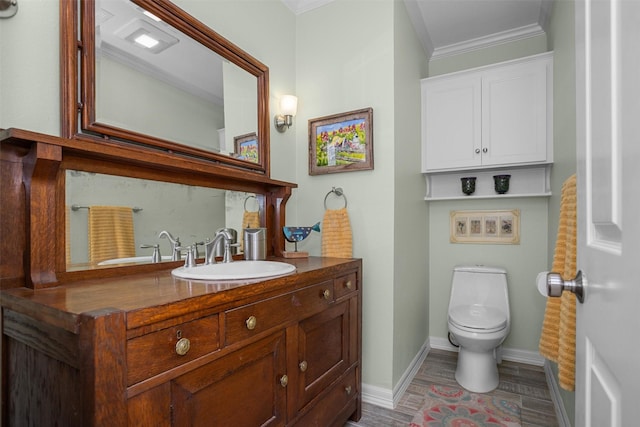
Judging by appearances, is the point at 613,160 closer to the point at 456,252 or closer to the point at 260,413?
the point at 260,413

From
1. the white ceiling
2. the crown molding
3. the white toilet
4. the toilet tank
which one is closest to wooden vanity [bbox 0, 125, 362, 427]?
the white toilet

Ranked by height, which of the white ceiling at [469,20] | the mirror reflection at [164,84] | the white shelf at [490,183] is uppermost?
the white ceiling at [469,20]

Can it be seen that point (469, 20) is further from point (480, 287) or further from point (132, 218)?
point (132, 218)

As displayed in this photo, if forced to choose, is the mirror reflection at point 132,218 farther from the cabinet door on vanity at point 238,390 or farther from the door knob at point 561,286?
the door knob at point 561,286

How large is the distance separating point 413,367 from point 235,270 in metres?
1.65

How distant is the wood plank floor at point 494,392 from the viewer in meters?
1.85

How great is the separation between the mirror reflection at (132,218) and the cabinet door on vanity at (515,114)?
6.70 ft

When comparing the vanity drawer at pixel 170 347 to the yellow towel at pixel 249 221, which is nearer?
the vanity drawer at pixel 170 347

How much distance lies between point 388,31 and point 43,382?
2.27m

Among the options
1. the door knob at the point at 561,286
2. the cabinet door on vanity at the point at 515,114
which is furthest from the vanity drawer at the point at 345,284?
the cabinet door on vanity at the point at 515,114

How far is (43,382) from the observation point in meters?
0.82

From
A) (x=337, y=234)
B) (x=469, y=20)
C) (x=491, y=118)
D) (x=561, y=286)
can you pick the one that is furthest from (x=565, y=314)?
(x=469, y=20)

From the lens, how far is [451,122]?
2586 millimetres

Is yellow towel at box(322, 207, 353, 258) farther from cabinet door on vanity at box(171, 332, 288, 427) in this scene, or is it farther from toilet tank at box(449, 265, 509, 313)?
toilet tank at box(449, 265, 509, 313)
